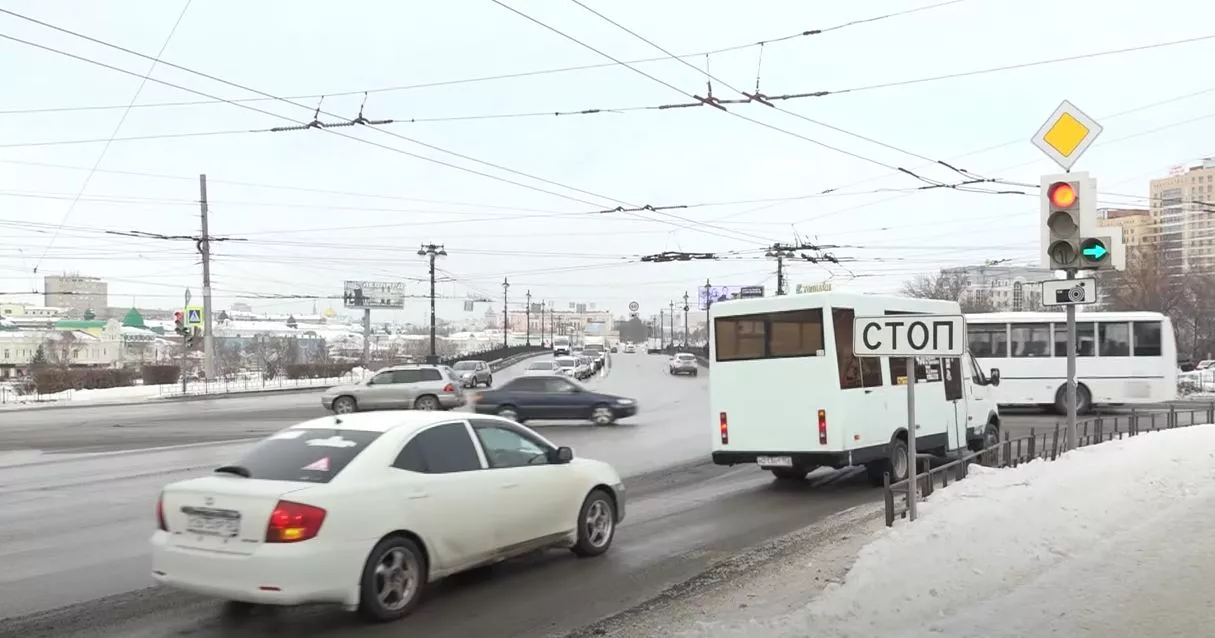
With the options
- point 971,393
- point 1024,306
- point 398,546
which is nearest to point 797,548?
point 398,546

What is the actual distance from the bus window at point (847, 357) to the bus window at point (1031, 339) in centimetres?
1735

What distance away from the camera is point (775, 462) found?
42.4 feet

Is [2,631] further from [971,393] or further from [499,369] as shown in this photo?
[499,369]

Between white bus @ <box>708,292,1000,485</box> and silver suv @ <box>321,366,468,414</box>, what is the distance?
16925 mm

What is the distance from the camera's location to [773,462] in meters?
13.0

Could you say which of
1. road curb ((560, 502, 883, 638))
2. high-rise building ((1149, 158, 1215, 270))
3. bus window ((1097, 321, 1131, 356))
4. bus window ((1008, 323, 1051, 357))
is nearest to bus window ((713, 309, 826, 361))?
road curb ((560, 502, 883, 638))

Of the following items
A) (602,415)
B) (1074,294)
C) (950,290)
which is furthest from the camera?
(950,290)

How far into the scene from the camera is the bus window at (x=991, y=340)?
28172 millimetres

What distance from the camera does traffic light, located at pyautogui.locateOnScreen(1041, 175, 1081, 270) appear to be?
10.7 meters

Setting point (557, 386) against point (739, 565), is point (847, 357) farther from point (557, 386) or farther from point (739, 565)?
point (557, 386)

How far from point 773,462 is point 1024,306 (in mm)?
81496

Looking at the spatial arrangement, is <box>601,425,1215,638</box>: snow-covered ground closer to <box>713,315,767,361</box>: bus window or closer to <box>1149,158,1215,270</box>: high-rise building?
<box>713,315,767,361</box>: bus window

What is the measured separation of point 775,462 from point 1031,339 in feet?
59.8

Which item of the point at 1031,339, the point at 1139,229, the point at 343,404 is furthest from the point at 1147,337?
the point at 1139,229
